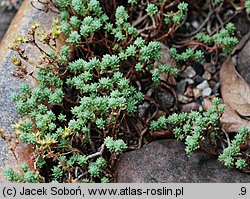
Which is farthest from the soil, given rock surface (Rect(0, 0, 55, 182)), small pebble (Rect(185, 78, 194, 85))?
small pebble (Rect(185, 78, 194, 85))

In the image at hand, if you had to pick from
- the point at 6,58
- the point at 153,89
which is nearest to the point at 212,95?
the point at 153,89

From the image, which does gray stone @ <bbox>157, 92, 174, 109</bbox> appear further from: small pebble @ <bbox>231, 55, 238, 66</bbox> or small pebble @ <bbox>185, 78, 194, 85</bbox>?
small pebble @ <bbox>231, 55, 238, 66</bbox>

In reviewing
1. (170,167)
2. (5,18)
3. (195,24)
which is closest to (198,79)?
(195,24)

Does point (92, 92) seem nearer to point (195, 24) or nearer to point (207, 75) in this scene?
point (207, 75)

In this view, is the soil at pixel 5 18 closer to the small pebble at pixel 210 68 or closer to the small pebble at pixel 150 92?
the small pebble at pixel 150 92

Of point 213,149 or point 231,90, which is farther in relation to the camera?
point 231,90
